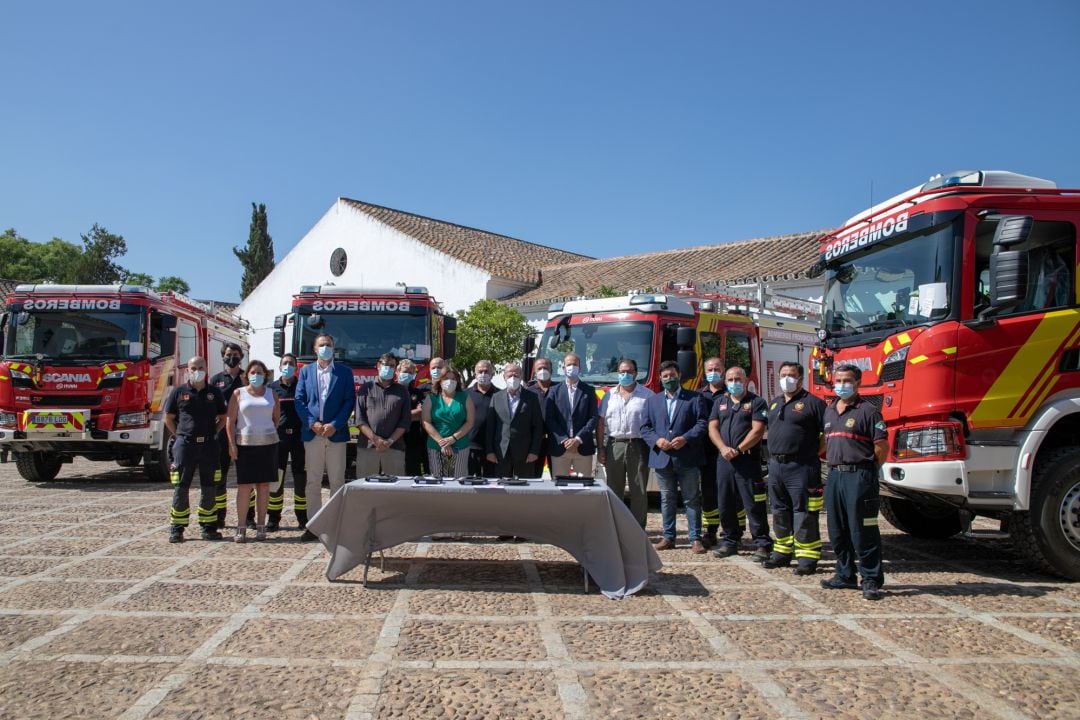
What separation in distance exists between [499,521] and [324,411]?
2481mm

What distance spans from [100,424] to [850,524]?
10.2m

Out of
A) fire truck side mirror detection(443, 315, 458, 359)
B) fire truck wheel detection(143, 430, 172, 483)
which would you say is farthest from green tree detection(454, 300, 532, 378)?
fire truck wheel detection(143, 430, 172, 483)

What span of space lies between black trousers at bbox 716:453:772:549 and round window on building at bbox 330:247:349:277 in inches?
932

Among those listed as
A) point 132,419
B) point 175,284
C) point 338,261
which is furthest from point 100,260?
point 132,419

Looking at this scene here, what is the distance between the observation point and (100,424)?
11039 mm

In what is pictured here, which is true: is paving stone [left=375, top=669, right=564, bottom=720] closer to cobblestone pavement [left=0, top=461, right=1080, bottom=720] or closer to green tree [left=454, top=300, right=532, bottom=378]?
cobblestone pavement [left=0, top=461, right=1080, bottom=720]

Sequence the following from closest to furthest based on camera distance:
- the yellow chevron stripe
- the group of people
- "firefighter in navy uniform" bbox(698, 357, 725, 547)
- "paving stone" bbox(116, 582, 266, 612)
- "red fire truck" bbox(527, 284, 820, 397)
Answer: "paving stone" bbox(116, 582, 266, 612) → the yellow chevron stripe → the group of people → "firefighter in navy uniform" bbox(698, 357, 725, 547) → "red fire truck" bbox(527, 284, 820, 397)

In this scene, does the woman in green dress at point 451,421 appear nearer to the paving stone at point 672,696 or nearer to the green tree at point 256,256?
the paving stone at point 672,696

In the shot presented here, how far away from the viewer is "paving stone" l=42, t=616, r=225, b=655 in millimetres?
4262

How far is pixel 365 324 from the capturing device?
11477 millimetres

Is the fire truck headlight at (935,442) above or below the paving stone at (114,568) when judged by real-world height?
above

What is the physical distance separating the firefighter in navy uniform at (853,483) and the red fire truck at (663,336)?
3172 mm

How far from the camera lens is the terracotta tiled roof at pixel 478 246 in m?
26.5

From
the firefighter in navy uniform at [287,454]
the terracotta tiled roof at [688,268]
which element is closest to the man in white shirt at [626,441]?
the firefighter in navy uniform at [287,454]
